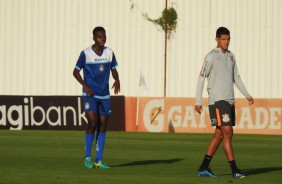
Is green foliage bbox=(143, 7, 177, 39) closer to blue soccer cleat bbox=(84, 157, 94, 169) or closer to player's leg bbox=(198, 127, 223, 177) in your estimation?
blue soccer cleat bbox=(84, 157, 94, 169)

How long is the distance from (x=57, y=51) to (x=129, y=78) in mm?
3211

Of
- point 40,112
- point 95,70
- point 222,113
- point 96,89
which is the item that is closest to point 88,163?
point 96,89

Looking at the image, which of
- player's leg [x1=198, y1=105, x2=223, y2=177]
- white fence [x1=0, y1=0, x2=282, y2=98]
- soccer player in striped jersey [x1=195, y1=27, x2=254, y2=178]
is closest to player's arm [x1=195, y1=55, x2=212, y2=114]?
soccer player in striped jersey [x1=195, y1=27, x2=254, y2=178]

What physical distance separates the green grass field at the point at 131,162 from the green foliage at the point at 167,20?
16802 mm

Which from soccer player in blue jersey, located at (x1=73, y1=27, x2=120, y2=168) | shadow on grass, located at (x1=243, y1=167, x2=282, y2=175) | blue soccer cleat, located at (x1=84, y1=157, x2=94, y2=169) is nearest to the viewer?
shadow on grass, located at (x1=243, y1=167, x2=282, y2=175)

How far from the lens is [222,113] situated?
523 inches

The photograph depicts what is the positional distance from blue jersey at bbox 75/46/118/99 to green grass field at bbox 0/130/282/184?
1.20 meters

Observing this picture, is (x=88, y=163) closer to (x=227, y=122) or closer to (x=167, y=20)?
(x=227, y=122)

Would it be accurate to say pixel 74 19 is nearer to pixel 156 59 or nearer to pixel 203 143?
pixel 156 59

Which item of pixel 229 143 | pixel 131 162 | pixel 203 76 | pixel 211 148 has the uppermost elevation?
pixel 203 76

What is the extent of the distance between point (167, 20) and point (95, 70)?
25202mm

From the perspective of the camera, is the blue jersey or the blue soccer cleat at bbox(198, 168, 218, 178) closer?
the blue soccer cleat at bbox(198, 168, 218, 178)

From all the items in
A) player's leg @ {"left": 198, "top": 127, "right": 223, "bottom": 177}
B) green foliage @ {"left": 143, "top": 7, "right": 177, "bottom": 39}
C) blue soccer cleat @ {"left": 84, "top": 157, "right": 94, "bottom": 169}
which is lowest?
blue soccer cleat @ {"left": 84, "top": 157, "right": 94, "bottom": 169}

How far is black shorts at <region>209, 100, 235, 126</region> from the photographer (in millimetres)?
13281
